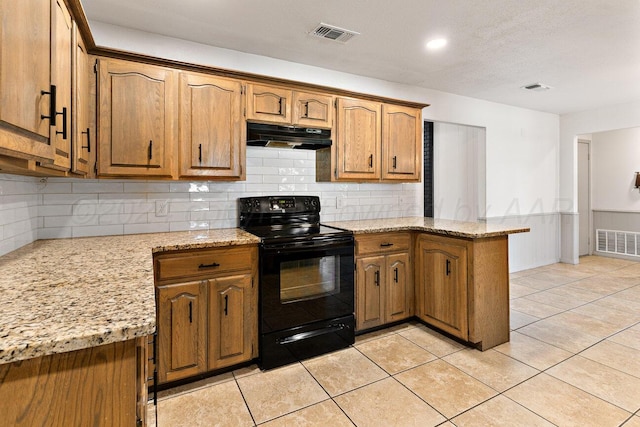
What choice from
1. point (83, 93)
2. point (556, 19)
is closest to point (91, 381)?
point (83, 93)

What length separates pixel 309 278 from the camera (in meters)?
2.58

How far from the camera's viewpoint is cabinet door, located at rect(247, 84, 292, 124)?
2695 millimetres

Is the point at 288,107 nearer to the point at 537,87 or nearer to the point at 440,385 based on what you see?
the point at 440,385

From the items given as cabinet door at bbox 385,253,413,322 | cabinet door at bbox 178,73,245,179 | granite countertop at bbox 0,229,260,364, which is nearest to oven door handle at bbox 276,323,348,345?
cabinet door at bbox 385,253,413,322

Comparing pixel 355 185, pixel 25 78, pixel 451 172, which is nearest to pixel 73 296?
pixel 25 78

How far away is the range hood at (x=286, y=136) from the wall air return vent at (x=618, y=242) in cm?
622

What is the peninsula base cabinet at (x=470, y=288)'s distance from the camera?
2629 millimetres

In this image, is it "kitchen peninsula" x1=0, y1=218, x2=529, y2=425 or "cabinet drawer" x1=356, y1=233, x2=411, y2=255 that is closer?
"kitchen peninsula" x1=0, y1=218, x2=529, y2=425

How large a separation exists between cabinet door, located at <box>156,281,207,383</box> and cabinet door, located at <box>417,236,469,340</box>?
76.2 inches

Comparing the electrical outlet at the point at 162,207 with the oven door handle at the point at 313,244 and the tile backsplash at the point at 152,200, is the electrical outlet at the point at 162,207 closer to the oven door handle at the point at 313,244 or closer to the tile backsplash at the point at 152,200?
the tile backsplash at the point at 152,200

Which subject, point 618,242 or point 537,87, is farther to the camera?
point 618,242

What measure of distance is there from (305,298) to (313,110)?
162 centimetres

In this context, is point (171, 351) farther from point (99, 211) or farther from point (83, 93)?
point (83, 93)

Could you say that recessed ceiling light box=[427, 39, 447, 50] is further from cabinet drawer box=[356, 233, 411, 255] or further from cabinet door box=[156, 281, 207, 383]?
cabinet door box=[156, 281, 207, 383]
